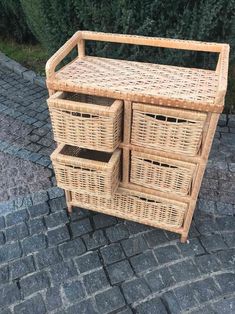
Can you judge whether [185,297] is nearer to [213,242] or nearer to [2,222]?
[213,242]

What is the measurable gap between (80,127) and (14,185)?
1460 millimetres

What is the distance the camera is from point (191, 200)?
244cm

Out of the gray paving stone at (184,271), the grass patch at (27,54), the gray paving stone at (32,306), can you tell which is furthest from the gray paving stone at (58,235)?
the grass patch at (27,54)

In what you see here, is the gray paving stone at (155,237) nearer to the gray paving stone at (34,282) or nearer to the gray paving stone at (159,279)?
the gray paving stone at (159,279)

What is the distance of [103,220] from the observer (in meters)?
2.90

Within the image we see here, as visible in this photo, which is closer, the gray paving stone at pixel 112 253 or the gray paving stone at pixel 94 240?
the gray paving stone at pixel 112 253

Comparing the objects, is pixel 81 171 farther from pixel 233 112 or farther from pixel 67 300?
pixel 233 112

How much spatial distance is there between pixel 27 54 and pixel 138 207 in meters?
4.00

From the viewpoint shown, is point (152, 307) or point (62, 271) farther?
point (62, 271)

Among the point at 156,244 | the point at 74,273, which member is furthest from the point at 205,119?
the point at 74,273

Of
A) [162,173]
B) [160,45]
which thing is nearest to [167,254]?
[162,173]

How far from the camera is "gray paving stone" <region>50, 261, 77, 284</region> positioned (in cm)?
248

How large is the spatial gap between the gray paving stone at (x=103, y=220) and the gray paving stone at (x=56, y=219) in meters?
0.27

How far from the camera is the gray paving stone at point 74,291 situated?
7.76 ft
